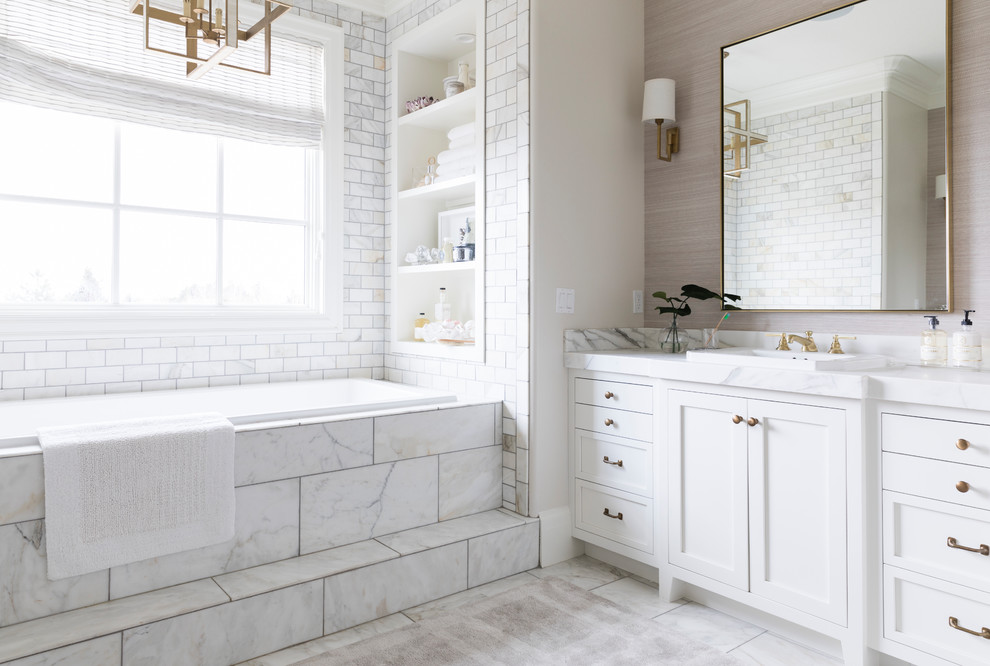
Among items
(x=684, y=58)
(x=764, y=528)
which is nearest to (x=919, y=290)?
(x=764, y=528)

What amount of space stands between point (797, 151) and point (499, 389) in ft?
5.23

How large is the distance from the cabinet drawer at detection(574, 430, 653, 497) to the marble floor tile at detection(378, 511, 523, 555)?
14.6 inches

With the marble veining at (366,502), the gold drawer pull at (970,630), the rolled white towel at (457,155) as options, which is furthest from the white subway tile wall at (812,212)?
the marble veining at (366,502)

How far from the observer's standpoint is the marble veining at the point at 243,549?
2.04 metres

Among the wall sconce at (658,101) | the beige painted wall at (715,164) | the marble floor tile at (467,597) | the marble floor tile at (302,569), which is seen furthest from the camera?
the wall sconce at (658,101)

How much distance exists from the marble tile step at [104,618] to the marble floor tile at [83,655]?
0.04 ft

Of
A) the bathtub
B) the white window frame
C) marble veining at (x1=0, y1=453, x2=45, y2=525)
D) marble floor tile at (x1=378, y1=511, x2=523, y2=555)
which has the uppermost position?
the white window frame

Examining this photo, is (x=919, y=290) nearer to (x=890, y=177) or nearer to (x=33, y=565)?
(x=890, y=177)

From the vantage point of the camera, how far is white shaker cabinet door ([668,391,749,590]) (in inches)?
88.4

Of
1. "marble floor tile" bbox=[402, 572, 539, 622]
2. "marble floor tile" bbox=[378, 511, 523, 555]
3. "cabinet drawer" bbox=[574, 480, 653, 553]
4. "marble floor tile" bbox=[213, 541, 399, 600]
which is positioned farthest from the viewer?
"cabinet drawer" bbox=[574, 480, 653, 553]

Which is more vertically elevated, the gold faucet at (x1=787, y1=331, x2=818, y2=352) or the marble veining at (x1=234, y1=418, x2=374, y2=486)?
the gold faucet at (x1=787, y1=331, x2=818, y2=352)

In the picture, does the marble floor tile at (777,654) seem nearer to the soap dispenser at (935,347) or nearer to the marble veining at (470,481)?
the soap dispenser at (935,347)

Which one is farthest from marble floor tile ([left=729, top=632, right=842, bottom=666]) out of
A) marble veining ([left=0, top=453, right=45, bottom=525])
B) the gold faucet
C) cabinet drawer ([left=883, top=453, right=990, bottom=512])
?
marble veining ([left=0, top=453, right=45, bottom=525])

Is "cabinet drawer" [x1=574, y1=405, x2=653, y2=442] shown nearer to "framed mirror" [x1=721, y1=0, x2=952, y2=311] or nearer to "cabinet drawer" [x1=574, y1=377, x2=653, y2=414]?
"cabinet drawer" [x1=574, y1=377, x2=653, y2=414]
